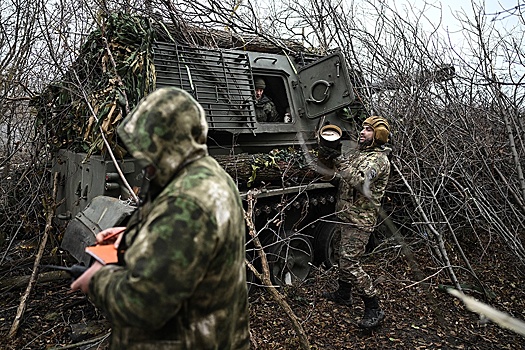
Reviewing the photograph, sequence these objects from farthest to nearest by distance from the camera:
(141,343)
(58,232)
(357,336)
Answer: (58,232) → (357,336) → (141,343)

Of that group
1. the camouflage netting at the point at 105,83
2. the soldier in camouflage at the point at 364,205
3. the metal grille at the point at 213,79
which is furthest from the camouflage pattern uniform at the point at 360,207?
the camouflage netting at the point at 105,83

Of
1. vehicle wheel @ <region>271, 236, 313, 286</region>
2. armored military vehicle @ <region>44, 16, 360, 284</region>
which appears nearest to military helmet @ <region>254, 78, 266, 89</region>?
armored military vehicle @ <region>44, 16, 360, 284</region>

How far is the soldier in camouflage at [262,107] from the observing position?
18.8 feet

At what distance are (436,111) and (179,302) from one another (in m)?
4.76

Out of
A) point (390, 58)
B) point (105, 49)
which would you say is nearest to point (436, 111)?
point (390, 58)

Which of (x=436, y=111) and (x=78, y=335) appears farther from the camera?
(x=436, y=111)

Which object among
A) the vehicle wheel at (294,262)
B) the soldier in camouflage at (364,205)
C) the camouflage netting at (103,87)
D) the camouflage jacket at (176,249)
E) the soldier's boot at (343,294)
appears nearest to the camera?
the camouflage jacket at (176,249)

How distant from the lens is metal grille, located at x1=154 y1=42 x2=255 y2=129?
4.93 m

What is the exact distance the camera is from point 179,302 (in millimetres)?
1406

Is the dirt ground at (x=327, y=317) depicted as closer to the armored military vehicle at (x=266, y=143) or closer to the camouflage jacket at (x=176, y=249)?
the armored military vehicle at (x=266, y=143)

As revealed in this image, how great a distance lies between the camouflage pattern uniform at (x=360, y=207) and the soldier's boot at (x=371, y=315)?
73 millimetres

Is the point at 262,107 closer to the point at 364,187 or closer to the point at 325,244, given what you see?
the point at 325,244

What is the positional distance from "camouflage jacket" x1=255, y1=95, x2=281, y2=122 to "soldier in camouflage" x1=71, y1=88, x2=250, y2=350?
13.5 ft

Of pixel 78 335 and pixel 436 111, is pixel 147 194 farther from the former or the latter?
pixel 436 111
